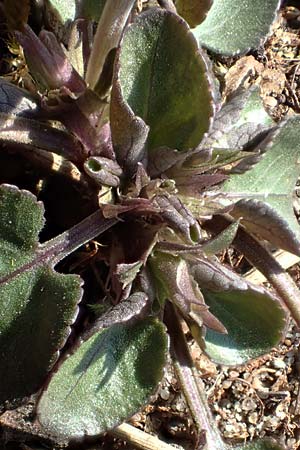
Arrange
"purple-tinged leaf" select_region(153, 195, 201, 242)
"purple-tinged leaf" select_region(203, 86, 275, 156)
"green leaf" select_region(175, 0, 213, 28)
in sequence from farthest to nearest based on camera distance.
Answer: "green leaf" select_region(175, 0, 213, 28) → "purple-tinged leaf" select_region(203, 86, 275, 156) → "purple-tinged leaf" select_region(153, 195, 201, 242)

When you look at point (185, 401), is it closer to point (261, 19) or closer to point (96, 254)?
point (96, 254)

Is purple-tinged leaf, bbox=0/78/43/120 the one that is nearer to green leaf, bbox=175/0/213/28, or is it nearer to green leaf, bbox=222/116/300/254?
green leaf, bbox=175/0/213/28

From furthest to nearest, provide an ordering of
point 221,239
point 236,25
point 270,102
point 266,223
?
point 270,102
point 236,25
point 266,223
point 221,239

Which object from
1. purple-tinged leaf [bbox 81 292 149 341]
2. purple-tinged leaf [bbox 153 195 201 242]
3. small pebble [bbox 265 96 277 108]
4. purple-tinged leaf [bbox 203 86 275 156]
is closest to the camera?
purple-tinged leaf [bbox 81 292 149 341]

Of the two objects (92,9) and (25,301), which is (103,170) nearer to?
(25,301)

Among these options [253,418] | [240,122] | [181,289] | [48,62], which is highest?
[48,62]

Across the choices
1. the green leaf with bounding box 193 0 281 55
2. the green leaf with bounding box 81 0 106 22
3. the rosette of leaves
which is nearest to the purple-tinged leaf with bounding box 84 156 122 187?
the rosette of leaves

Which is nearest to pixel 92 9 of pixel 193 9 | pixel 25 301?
pixel 193 9

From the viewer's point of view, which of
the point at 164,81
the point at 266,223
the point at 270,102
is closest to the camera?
the point at 164,81
